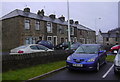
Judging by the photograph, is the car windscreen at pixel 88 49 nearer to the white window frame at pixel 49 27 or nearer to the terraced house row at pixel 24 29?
the terraced house row at pixel 24 29

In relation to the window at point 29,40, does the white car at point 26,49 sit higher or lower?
lower

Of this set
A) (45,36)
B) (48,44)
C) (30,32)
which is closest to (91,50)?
(48,44)

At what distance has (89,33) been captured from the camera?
50312 mm

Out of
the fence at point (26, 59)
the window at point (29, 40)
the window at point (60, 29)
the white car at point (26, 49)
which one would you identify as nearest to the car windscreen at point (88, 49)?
the fence at point (26, 59)

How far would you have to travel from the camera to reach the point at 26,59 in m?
8.58

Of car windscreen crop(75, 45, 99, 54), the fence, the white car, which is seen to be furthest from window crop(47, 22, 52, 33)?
car windscreen crop(75, 45, 99, 54)

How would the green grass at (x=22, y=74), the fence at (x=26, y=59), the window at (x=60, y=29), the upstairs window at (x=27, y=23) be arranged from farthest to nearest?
1. the window at (x=60, y=29)
2. the upstairs window at (x=27, y=23)
3. the fence at (x=26, y=59)
4. the green grass at (x=22, y=74)

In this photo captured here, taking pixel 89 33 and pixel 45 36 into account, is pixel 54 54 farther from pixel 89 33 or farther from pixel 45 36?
pixel 89 33

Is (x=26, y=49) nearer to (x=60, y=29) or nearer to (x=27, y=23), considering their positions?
(x=27, y=23)

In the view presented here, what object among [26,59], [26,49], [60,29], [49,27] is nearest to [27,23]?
[49,27]

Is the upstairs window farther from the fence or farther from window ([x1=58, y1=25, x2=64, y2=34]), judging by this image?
the fence

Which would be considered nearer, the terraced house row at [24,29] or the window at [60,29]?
the terraced house row at [24,29]

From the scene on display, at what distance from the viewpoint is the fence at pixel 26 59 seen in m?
7.43

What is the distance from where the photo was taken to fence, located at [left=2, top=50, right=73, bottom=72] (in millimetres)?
7434
